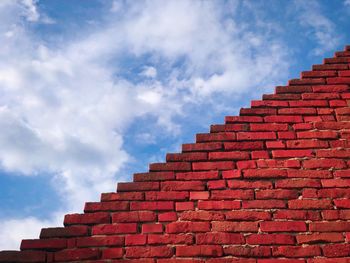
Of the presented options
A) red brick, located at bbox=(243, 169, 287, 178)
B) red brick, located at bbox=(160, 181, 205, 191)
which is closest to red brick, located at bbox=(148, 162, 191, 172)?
red brick, located at bbox=(160, 181, 205, 191)

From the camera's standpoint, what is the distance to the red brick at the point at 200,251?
2.50 m

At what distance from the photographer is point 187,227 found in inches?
104

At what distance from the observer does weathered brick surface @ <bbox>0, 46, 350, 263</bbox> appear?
253cm

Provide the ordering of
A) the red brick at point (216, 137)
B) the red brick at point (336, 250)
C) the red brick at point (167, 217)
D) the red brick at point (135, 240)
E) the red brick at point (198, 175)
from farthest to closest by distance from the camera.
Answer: the red brick at point (216, 137), the red brick at point (198, 175), the red brick at point (167, 217), the red brick at point (135, 240), the red brick at point (336, 250)

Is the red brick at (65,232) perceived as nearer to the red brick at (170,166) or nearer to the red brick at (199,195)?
the red brick at (170,166)

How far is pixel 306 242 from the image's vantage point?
2.53m

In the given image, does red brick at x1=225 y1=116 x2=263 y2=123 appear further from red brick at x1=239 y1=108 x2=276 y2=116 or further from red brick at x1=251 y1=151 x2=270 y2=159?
red brick at x1=251 y1=151 x2=270 y2=159

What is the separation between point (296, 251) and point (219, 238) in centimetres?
54

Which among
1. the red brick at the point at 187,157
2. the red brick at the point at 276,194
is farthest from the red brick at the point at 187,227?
the red brick at the point at 187,157

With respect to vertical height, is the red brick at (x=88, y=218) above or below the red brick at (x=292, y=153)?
below

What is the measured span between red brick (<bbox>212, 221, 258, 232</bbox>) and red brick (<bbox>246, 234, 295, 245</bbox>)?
59mm

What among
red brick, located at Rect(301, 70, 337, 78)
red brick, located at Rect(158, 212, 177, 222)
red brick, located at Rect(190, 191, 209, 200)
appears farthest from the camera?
red brick, located at Rect(301, 70, 337, 78)

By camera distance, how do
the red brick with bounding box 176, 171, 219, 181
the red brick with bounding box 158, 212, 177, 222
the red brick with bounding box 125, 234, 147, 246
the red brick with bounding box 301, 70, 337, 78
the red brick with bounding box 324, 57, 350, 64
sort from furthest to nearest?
the red brick with bounding box 324, 57, 350, 64 → the red brick with bounding box 301, 70, 337, 78 → the red brick with bounding box 176, 171, 219, 181 → the red brick with bounding box 158, 212, 177, 222 → the red brick with bounding box 125, 234, 147, 246

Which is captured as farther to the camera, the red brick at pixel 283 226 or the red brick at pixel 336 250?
the red brick at pixel 283 226
